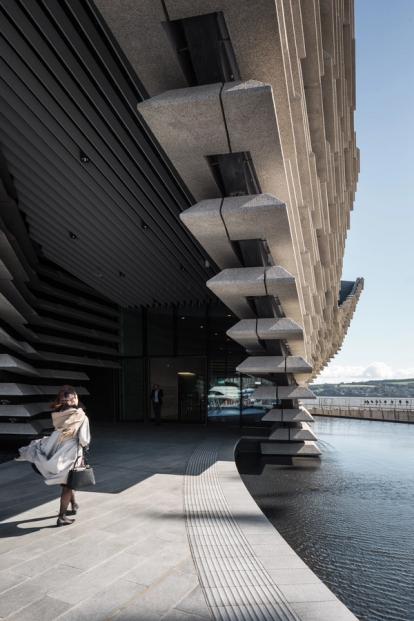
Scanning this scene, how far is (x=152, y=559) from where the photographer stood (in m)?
3.84

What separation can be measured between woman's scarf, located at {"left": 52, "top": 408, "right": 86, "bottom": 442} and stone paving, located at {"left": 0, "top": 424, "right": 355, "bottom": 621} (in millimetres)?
1031

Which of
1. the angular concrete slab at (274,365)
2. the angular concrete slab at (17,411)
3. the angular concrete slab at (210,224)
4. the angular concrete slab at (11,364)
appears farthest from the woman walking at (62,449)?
the angular concrete slab at (17,411)

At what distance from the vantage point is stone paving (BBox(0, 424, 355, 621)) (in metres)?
2.93

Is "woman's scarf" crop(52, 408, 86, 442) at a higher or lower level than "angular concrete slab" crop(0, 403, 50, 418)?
higher

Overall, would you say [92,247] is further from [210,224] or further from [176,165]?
[176,165]

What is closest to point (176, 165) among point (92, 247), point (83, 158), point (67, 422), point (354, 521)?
point (67, 422)

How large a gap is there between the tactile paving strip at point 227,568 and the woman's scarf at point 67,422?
1.74 meters

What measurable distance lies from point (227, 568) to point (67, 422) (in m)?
2.42

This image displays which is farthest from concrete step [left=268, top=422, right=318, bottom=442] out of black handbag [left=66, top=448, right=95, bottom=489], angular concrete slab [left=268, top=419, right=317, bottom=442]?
black handbag [left=66, top=448, right=95, bottom=489]

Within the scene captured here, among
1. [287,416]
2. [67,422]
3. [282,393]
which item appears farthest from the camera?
[287,416]

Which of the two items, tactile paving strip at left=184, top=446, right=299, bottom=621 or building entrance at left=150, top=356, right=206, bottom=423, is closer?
tactile paving strip at left=184, top=446, right=299, bottom=621

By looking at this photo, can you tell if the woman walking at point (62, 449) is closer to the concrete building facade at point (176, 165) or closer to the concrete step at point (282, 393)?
the concrete building facade at point (176, 165)

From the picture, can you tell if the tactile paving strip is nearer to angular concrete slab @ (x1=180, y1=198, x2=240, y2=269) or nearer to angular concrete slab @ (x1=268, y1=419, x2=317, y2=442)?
angular concrete slab @ (x1=180, y1=198, x2=240, y2=269)

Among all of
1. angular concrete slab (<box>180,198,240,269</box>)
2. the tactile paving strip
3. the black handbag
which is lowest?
the tactile paving strip
